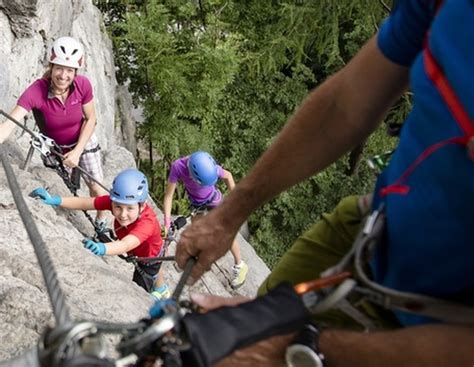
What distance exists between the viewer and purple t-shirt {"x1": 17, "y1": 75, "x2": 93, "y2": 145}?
6883 millimetres

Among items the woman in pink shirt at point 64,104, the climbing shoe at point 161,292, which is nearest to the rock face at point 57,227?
the climbing shoe at point 161,292

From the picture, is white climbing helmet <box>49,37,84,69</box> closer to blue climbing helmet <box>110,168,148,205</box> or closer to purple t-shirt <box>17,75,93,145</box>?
purple t-shirt <box>17,75,93,145</box>

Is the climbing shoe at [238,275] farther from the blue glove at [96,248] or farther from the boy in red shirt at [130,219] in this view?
the blue glove at [96,248]

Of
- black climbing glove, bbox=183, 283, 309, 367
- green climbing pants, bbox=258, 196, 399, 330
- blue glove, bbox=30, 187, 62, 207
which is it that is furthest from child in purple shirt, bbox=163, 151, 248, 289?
black climbing glove, bbox=183, 283, 309, 367

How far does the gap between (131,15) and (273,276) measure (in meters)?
11.1

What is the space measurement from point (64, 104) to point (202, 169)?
1.65 m

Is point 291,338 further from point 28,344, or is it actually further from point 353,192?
point 353,192

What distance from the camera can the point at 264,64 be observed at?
560 inches

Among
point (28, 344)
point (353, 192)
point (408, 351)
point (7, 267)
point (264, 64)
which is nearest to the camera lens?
point (408, 351)

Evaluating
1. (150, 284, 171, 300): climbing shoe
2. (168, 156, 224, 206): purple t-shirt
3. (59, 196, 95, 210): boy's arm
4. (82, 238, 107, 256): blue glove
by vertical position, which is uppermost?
(59, 196, 95, 210): boy's arm

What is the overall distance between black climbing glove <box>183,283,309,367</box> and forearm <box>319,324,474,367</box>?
87mm

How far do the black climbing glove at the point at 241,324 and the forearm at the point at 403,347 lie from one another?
0.29 feet

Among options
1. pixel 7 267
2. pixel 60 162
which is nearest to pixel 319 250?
pixel 7 267

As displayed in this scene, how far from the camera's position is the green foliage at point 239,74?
1271cm
